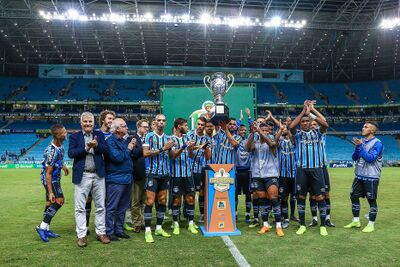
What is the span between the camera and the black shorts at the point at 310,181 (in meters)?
7.07

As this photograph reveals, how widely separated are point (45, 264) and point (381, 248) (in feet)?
17.1

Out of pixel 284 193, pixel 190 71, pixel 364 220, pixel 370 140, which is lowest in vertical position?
pixel 364 220

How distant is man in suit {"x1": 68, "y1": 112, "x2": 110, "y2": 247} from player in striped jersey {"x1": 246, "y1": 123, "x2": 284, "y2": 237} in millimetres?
2944

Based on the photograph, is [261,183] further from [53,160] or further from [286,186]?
[53,160]

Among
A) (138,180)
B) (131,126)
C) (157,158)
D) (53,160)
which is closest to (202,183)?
(138,180)

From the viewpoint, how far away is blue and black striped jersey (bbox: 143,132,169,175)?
6.80 m

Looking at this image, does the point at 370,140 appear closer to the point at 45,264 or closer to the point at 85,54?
the point at 45,264

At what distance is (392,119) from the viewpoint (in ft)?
148

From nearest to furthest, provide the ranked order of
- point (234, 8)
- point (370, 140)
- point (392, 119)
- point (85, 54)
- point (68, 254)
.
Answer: point (68, 254) → point (370, 140) → point (234, 8) → point (85, 54) → point (392, 119)

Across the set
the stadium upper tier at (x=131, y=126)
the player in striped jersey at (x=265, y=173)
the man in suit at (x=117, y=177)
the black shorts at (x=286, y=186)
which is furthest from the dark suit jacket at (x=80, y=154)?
the stadium upper tier at (x=131, y=126)

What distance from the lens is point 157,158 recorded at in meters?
6.85

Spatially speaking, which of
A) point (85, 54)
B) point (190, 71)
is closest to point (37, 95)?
point (85, 54)

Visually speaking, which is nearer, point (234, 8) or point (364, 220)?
point (364, 220)

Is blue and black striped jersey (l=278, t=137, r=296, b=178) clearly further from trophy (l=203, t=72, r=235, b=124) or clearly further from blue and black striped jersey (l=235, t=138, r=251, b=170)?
trophy (l=203, t=72, r=235, b=124)
